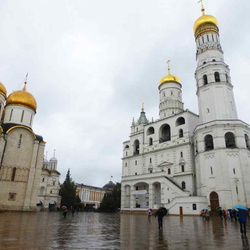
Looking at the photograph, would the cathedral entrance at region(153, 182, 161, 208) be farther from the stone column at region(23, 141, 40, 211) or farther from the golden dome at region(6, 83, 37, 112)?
the golden dome at region(6, 83, 37, 112)

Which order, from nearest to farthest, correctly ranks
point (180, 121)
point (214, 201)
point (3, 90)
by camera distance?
point (214, 201) → point (3, 90) → point (180, 121)

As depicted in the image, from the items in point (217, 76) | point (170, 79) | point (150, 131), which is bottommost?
point (150, 131)

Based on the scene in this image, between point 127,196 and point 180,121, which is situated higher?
point 180,121

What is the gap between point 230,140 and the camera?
97.7ft

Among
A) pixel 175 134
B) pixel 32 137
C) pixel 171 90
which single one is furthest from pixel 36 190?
pixel 171 90

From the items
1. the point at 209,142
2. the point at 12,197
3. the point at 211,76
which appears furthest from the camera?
the point at 211,76

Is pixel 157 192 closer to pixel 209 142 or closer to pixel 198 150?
pixel 198 150

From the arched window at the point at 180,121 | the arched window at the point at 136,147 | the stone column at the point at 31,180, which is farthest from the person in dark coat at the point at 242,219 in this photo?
the arched window at the point at 136,147

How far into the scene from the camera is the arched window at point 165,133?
41.9 m

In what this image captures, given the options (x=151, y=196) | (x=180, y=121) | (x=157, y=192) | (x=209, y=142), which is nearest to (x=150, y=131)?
(x=180, y=121)

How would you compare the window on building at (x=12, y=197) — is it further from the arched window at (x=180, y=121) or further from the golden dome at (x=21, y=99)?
the arched window at (x=180, y=121)

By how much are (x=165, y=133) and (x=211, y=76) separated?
1425 cm

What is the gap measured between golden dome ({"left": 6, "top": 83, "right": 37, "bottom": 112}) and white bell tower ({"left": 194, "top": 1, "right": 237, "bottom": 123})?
27110 millimetres

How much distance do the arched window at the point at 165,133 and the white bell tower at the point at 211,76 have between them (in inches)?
385
